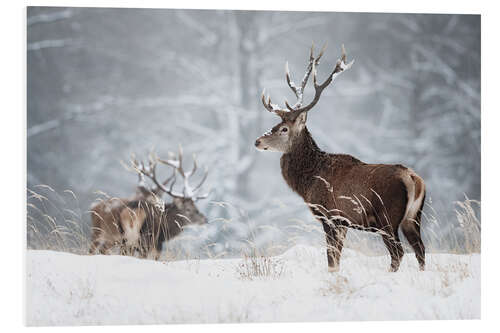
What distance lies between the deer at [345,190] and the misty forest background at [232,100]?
1.93 metres

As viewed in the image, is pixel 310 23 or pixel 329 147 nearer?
pixel 310 23

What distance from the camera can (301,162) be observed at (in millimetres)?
4730

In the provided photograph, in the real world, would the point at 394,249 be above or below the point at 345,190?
below

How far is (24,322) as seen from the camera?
14.4 feet

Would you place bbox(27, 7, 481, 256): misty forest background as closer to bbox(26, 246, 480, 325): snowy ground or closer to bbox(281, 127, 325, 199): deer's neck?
bbox(26, 246, 480, 325): snowy ground

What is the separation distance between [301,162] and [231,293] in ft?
3.46

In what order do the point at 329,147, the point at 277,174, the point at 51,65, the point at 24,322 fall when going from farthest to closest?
the point at 277,174
the point at 329,147
the point at 51,65
the point at 24,322

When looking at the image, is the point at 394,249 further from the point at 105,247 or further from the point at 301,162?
the point at 105,247

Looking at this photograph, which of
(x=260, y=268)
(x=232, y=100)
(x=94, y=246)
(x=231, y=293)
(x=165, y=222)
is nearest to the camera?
(x=231, y=293)

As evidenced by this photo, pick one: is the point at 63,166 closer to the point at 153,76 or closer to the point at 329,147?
the point at 153,76

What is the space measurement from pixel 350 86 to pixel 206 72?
2186 millimetres

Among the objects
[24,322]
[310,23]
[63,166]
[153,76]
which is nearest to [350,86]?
[310,23]

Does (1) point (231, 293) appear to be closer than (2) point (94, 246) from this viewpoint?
Yes

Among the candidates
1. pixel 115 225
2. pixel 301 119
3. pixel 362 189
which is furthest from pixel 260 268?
pixel 115 225
